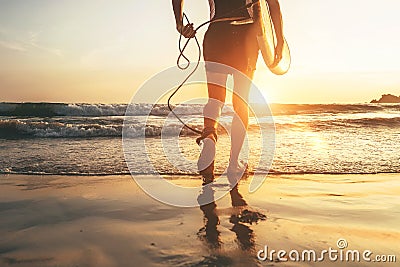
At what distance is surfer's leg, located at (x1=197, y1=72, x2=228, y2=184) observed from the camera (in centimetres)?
389

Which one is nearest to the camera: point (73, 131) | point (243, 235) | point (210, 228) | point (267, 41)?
point (243, 235)

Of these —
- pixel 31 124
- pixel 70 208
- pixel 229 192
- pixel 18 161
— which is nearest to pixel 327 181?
pixel 229 192

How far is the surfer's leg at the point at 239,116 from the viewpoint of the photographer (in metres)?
3.79

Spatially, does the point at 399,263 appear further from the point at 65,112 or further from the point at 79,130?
the point at 65,112

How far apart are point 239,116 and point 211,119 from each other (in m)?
0.27

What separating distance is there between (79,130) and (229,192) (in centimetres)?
714

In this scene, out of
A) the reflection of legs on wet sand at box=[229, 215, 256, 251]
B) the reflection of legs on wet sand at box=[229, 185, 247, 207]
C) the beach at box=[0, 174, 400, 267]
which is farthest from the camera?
the reflection of legs on wet sand at box=[229, 185, 247, 207]

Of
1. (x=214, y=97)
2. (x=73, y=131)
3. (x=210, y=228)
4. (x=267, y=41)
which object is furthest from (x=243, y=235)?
(x=73, y=131)

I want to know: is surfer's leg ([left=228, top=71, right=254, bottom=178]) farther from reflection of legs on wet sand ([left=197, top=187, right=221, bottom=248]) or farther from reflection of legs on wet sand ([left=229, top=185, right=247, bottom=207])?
reflection of legs on wet sand ([left=197, top=187, right=221, bottom=248])

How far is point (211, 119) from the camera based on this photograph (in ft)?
12.9

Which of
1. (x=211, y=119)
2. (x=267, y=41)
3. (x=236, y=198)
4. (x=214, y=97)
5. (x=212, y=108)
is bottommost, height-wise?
(x=236, y=198)

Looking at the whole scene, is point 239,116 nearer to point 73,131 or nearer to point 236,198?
point 236,198

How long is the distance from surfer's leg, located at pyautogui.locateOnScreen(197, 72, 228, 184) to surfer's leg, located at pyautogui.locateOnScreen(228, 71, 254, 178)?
0.14m

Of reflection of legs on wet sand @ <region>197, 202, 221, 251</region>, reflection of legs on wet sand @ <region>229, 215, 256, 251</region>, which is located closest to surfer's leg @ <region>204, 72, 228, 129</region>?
reflection of legs on wet sand @ <region>197, 202, 221, 251</region>
